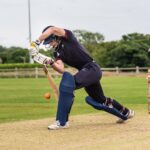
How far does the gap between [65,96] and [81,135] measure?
3.47ft

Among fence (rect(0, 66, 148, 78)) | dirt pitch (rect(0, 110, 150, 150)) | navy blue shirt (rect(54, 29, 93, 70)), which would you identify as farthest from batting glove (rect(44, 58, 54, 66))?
fence (rect(0, 66, 148, 78))

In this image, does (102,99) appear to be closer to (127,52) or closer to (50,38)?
(50,38)

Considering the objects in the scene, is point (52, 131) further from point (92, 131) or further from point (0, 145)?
point (0, 145)

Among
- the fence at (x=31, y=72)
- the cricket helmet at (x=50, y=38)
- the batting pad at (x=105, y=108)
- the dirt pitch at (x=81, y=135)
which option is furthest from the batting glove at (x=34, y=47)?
the fence at (x=31, y=72)

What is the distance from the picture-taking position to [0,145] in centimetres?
847

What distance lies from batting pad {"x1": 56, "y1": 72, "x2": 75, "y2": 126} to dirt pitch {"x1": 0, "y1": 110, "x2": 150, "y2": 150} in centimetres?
27

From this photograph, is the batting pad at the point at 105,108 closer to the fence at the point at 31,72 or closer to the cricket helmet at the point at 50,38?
the cricket helmet at the point at 50,38

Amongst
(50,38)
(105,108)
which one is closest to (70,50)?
(50,38)

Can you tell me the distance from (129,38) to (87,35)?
32284 mm

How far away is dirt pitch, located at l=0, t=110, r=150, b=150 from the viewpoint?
8.21 m

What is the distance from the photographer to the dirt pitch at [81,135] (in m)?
8.21

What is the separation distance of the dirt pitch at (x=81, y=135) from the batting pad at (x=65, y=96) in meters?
0.27

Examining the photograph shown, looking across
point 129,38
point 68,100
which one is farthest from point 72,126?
point 129,38

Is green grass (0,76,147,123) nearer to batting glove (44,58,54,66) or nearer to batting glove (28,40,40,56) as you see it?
batting glove (44,58,54,66)
